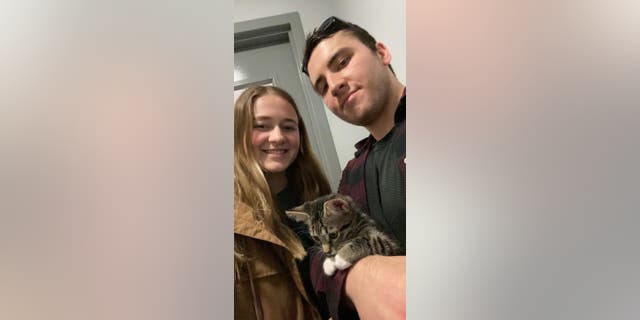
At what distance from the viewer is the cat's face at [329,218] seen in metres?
0.45

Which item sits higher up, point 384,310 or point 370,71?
point 370,71

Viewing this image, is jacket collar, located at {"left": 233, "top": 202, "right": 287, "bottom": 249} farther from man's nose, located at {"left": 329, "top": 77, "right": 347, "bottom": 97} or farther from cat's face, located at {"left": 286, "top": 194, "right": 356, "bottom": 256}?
man's nose, located at {"left": 329, "top": 77, "right": 347, "bottom": 97}

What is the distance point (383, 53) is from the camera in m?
0.43

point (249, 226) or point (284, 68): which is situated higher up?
point (284, 68)

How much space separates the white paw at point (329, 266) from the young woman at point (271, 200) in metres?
0.02

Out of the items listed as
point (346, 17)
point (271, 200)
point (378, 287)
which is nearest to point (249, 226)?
point (271, 200)

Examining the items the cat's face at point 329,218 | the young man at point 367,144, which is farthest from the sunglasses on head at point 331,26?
the cat's face at point 329,218

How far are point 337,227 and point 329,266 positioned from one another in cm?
5

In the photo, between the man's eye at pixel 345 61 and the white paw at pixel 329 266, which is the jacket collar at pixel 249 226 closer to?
the white paw at pixel 329 266

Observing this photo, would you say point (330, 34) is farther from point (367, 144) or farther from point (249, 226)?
point (249, 226)
